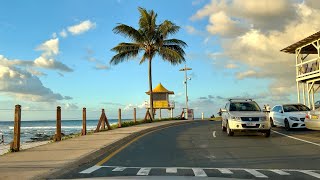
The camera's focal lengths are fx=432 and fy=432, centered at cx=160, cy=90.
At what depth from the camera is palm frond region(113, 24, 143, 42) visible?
129 feet

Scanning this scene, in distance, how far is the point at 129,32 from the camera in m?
39.4

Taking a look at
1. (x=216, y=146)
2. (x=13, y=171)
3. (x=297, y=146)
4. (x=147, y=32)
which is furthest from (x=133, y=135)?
(x=147, y=32)

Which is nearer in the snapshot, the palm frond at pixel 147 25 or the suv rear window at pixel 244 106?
the suv rear window at pixel 244 106

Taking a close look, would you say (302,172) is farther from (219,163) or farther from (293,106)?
(293,106)

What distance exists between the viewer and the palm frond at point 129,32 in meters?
39.2

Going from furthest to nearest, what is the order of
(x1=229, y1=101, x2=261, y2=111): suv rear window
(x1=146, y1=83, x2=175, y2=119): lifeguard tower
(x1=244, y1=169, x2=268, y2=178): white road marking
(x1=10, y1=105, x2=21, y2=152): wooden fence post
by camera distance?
(x1=146, y1=83, x2=175, y2=119): lifeguard tower
(x1=229, y1=101, x2=261, y2=111): suv rear window
(x1=10, y1=105, x2=21, y2=152): wooden fence post
(x1=244, y1=169, x2=268, y2=178): white road marking

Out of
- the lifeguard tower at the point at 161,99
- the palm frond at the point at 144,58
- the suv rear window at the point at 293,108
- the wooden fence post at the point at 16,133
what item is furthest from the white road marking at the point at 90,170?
the lifeguard tower at the point at 161,99

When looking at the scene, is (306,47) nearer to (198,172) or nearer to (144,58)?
(144,58)

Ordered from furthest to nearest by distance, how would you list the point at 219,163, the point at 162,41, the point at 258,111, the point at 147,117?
the point at 162,41
the point at 147,117
the point at 258,111
the point at 219,163

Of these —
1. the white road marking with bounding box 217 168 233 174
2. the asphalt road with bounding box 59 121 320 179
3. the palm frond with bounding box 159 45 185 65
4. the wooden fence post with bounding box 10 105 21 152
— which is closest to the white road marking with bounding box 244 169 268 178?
the asphalt road with bounding box 59 121 320 179

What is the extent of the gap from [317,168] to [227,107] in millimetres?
11283

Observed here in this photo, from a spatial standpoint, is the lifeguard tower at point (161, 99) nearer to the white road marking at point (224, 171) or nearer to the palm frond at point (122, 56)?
the palm frond at point (122, 56)

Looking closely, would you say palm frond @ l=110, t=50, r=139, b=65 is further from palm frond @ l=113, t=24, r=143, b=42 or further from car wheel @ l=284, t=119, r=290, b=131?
car wheel @ l=284, t=119, r=290, b=131

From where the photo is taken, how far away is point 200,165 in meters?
10.7
